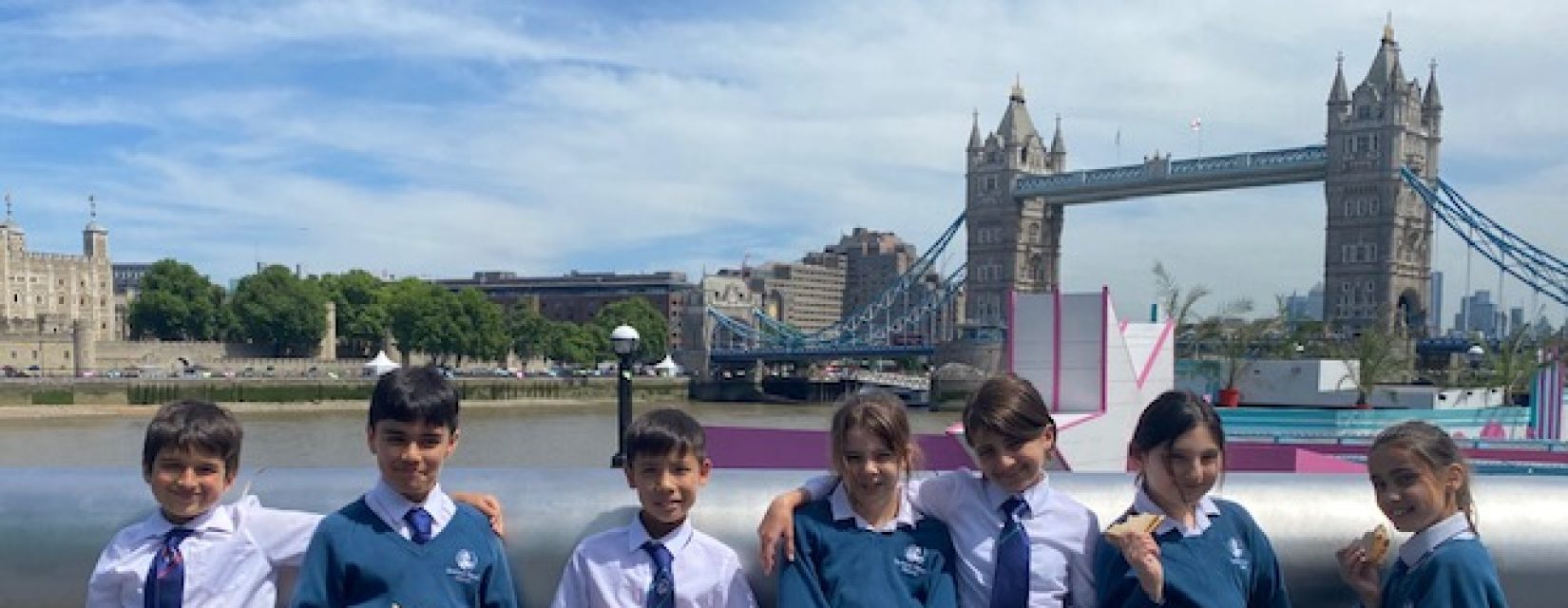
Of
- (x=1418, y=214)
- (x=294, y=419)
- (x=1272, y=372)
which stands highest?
(x=1418, y=214)

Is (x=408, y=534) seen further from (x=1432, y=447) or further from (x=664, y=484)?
(x=1432, y=447)

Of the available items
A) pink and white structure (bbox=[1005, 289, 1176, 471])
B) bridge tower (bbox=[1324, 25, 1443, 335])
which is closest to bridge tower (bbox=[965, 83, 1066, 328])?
bridge tower (bbox=[1324, 25, 1443, 335])

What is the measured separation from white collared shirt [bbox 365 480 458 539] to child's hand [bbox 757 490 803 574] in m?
0.52

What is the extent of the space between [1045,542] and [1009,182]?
82.0 metres

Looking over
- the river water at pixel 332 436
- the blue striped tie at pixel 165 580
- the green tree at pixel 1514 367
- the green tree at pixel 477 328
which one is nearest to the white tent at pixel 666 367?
the river water at pixel 332 436

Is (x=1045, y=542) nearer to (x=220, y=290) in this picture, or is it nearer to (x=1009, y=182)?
(x=220, y=290)

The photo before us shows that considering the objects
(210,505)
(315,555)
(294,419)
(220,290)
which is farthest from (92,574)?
(220,290)

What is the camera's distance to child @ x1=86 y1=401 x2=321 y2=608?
6.26ft

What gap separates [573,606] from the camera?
189cm

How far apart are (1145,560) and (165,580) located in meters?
1.58

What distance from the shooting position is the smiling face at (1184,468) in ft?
6.37

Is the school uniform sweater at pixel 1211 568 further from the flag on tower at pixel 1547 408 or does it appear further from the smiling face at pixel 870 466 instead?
the flag on tower at pixel 1547 408

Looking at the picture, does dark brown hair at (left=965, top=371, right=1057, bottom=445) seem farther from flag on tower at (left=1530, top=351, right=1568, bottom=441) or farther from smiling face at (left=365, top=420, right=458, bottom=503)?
flag on tower at (left=1530, top=351, right=1568, bottom=441)

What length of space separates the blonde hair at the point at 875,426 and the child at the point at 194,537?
2.92 ft
